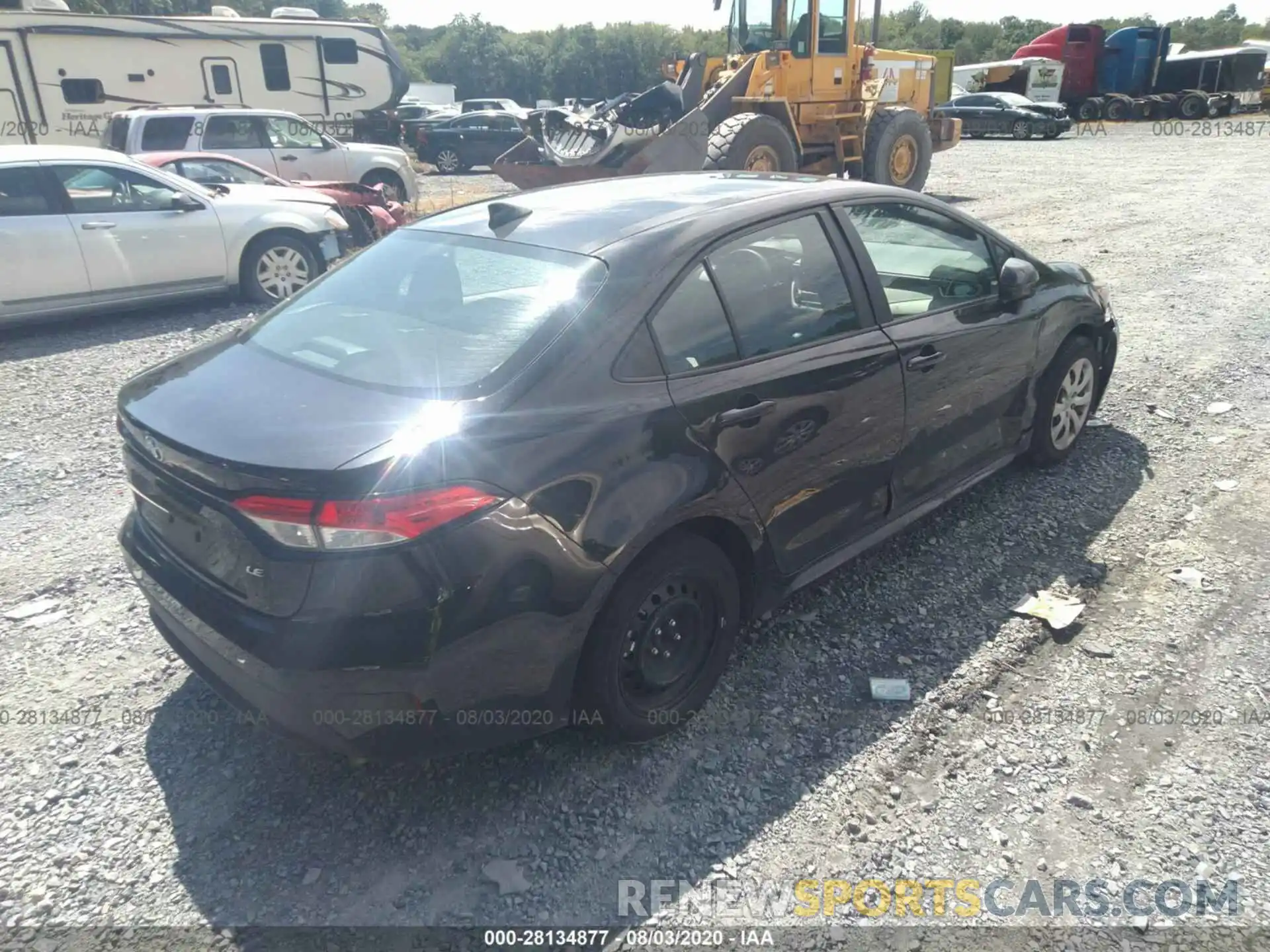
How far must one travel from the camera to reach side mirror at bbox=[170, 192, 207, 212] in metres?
8.29

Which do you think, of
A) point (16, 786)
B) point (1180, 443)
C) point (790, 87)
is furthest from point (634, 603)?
point (790, 87)

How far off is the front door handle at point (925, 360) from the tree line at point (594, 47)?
199 ft

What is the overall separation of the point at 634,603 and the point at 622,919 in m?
0.86

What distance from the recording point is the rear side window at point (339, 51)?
63.1 feet

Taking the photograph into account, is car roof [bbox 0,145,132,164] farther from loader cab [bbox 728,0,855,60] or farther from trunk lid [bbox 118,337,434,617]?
loader cab [bbox 728,0,855,60]

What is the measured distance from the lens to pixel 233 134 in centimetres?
1331

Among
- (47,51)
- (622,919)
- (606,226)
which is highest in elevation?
(47,51)

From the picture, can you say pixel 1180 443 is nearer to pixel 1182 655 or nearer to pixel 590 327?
pixel 1182 655

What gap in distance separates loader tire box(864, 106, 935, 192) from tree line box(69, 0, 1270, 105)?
48355 millimetres

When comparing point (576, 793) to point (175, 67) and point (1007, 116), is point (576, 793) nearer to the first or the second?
point (175, 67)

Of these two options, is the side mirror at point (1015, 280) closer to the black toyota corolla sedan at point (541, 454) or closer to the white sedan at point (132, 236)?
the black toyota corolla sedan at point (541, 454)

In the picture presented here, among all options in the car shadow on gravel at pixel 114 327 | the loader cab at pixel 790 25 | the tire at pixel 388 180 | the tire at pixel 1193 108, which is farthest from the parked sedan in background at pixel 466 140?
the tire at pixel 1193 108

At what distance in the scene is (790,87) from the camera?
42.8ft

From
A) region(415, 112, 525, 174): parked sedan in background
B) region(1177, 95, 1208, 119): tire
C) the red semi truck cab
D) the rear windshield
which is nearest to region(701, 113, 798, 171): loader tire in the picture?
the rear windshield
